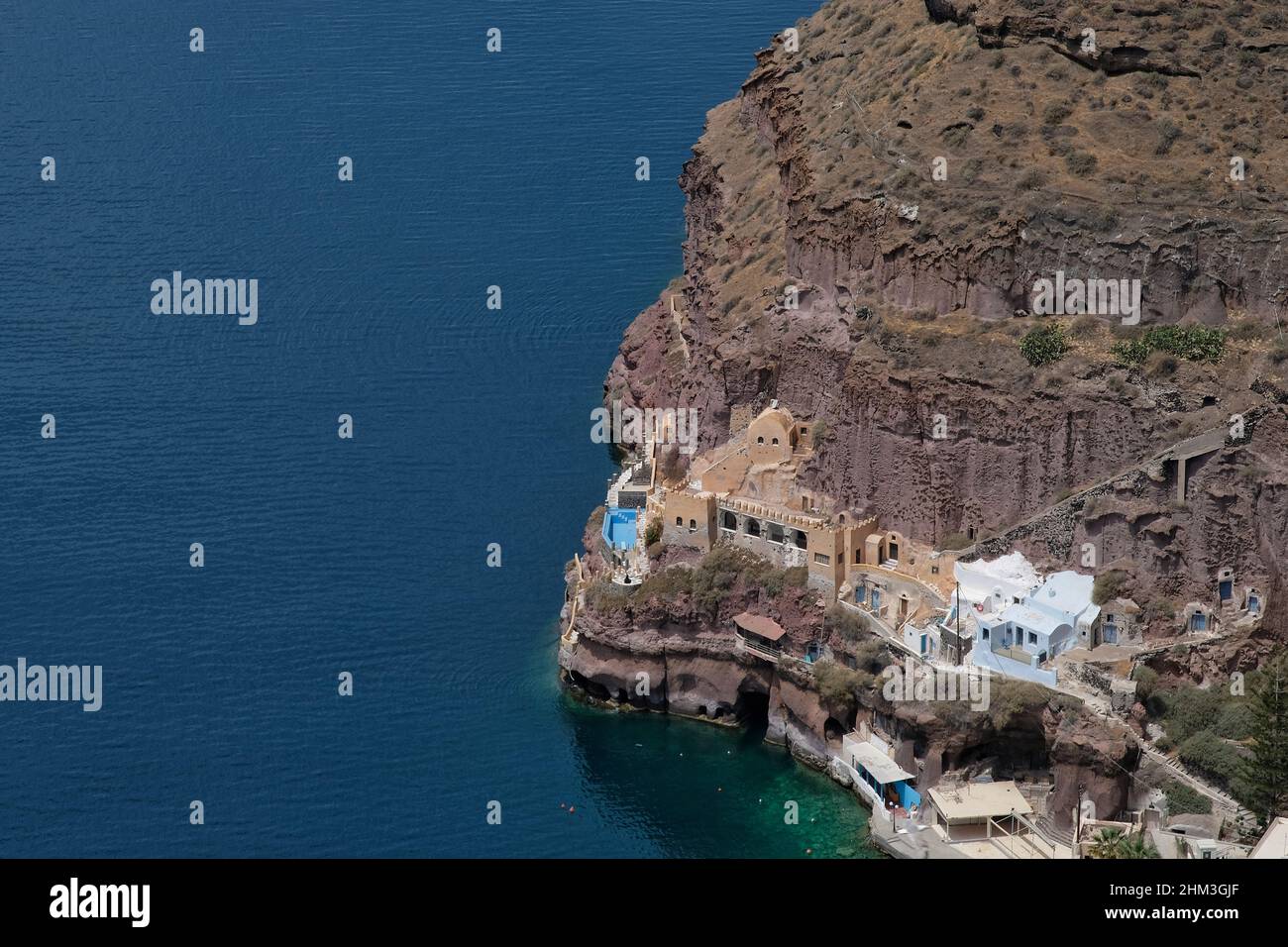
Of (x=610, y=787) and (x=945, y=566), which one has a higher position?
(x=945, y=566)

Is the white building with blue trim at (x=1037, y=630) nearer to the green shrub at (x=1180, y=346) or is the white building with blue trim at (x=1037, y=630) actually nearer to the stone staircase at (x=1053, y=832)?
the stone staircase at (x=1053, y=832)

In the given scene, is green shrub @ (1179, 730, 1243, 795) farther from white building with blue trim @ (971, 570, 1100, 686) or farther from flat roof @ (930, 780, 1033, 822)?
flat roof @ (930, 780, 1033, 822)

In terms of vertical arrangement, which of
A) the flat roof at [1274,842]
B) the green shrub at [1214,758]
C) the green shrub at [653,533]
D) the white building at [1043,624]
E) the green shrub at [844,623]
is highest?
the green shrub at [653,533]

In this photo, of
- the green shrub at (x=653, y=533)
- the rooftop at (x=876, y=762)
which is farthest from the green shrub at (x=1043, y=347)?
the green shrub at (x=653, y=533)

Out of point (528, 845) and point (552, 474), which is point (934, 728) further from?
point (552, 474)

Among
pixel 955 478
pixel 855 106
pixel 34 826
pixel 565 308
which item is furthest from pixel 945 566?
pixel 565 308

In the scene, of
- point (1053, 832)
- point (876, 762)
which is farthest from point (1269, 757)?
point (876, 762)

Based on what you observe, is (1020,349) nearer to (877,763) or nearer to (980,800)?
(877,763)
